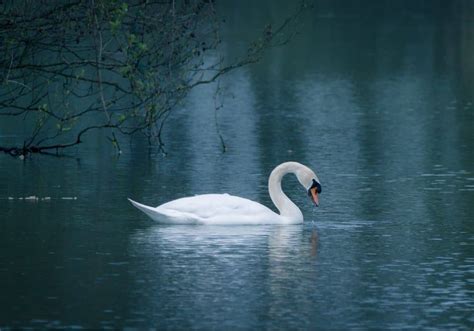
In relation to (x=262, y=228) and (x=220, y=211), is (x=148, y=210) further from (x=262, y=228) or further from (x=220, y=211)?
(x=262, y=228)

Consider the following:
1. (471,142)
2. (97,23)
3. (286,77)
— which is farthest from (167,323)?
(286,77)

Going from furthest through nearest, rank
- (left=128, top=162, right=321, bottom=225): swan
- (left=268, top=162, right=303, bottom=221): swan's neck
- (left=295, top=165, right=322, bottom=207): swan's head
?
(left=295, top=165, right=322, bottom=207): swan's head, (left=268, top=162, right=303, bottom=221): swan's neck, (left=128, top=162, right=321, bottom=225): swan

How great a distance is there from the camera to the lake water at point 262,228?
43.2 feet

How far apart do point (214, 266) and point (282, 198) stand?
3.38 metres

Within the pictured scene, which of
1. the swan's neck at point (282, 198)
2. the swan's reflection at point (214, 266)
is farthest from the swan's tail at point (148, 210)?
the swan's neck at point (282, 198)

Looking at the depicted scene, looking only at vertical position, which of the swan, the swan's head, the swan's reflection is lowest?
the swan's reflection

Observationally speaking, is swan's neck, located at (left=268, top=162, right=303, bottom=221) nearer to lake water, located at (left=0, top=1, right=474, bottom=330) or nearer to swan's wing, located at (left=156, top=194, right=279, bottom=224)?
lake water, located at (left=0, top=1, right=474, bottom=330)

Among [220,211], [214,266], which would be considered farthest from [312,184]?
[214,266]

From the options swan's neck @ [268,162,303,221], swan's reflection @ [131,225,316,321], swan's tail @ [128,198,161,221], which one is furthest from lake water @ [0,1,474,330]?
swan's neck @ [268,162,303,221]

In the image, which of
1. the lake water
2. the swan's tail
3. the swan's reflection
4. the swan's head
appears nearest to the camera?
the lake water

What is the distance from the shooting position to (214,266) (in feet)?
49.4

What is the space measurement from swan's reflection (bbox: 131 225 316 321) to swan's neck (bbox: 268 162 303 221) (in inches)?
9.7

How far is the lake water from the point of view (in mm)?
13164

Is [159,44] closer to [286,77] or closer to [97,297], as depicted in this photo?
[97,297]
